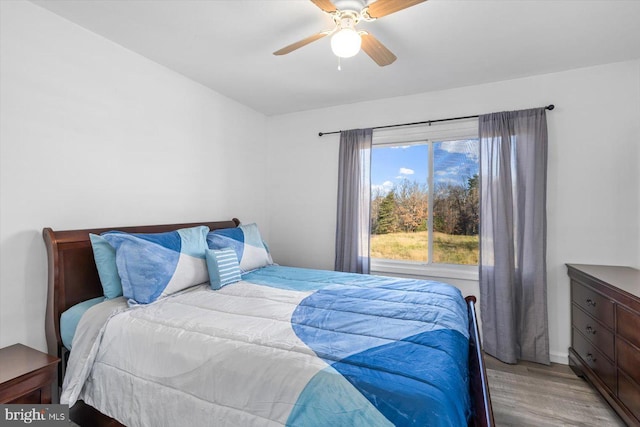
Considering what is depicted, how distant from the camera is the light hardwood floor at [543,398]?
195cm

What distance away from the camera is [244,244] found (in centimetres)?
271

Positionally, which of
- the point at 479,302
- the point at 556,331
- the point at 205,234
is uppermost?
the point at 205,234

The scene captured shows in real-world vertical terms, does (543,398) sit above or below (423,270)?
below

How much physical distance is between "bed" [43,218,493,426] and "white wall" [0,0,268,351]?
0.15 metres

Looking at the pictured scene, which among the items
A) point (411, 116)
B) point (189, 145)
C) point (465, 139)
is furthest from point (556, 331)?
point (189, 145)

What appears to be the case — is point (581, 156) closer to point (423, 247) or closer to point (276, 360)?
point (423, 247)

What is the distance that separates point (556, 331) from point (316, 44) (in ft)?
10.7

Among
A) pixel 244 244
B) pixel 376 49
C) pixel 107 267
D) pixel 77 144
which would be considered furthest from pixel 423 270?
pixel 77 144

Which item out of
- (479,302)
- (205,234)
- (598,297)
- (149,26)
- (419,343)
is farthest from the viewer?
(479,302)

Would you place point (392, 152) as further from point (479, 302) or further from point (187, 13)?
point (187, 13)

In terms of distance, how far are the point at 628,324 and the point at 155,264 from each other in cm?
297

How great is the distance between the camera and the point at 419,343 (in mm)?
1313

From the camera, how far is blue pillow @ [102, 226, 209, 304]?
182 centimetres

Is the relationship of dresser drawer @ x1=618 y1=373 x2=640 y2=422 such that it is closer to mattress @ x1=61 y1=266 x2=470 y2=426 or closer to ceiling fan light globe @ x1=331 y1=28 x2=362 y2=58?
mattress @ x1=61 y1=266 x2=470 y2=426
